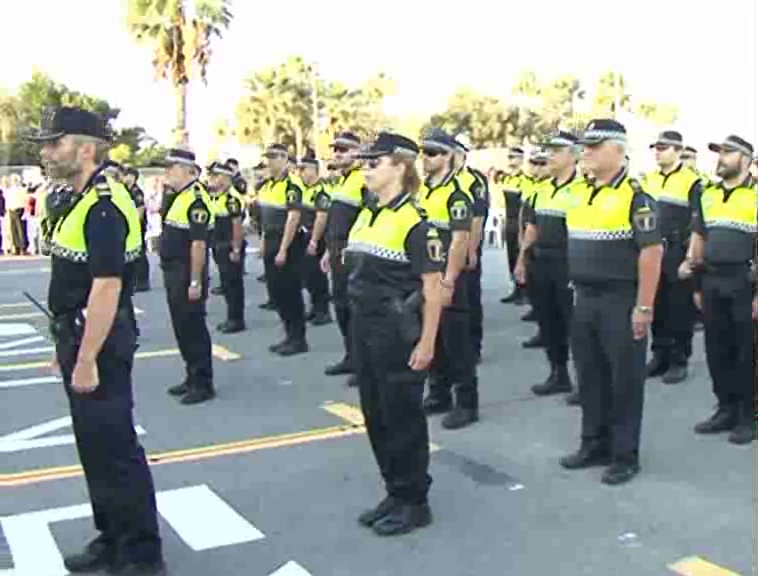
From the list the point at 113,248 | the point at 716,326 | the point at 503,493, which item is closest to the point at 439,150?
the point at 716,326

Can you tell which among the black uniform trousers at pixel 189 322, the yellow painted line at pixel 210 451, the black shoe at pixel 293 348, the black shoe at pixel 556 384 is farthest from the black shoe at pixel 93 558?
the black shoe at pixel 293 348

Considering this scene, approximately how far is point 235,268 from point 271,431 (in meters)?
4.60

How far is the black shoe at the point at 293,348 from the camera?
913 cm

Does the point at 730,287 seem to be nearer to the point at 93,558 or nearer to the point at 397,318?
the point at 397,318

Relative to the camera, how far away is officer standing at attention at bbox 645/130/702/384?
7793mm

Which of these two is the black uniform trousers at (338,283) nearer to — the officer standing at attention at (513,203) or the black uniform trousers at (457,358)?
the black uniform trousers at (457,358)

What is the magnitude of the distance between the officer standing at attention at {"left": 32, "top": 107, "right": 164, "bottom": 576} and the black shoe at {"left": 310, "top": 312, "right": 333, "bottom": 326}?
21.5ft

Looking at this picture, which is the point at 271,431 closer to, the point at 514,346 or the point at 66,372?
the point at 66,372

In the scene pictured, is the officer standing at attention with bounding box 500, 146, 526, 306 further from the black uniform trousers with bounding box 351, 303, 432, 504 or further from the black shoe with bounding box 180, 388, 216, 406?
the black uniform trousers with bounding box 351, 303, 432, 504

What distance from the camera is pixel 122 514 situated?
4164 mm

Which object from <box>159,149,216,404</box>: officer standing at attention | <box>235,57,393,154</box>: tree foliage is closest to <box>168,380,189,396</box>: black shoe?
<box>159,149,216,404</box>: officer standing at attention

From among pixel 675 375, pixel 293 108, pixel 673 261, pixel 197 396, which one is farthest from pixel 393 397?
pixel 293 108

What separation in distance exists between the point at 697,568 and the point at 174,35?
30.9 m

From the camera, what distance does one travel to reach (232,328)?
10.6 meters
